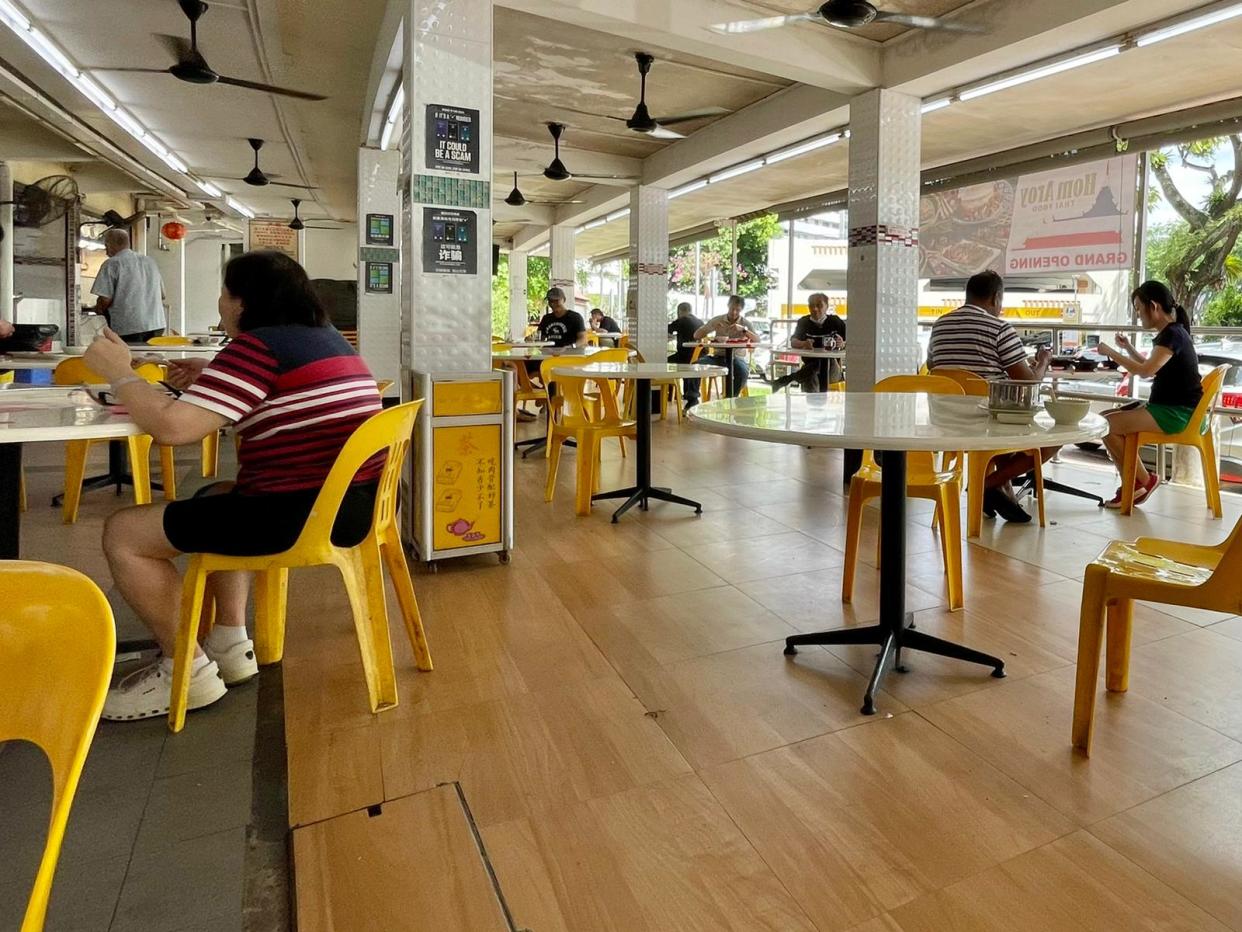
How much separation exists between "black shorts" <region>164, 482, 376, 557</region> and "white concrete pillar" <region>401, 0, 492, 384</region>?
5.88ft

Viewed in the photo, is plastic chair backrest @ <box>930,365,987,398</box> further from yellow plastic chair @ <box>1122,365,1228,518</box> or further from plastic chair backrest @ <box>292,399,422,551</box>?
plastic chair backrest @ <box>292,399,422,551</box>

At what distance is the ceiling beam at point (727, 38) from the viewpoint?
4.96 m

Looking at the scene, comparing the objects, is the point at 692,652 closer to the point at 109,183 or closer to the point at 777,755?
the point at 777,755

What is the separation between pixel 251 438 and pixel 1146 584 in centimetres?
219

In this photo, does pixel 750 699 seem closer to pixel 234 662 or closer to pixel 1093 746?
pixel 1093 746

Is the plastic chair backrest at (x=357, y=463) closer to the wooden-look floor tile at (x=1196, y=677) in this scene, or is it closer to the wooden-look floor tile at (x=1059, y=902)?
the wooden-look floor tile at (x=1059, y=902)

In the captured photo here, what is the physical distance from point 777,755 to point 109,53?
25.0 ft

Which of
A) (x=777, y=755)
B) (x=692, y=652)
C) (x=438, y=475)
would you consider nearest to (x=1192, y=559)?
(x=777, y=755)

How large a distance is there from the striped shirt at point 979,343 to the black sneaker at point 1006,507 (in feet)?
2.22

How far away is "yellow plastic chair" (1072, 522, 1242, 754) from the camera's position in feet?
5.78

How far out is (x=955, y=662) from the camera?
8.80 feet

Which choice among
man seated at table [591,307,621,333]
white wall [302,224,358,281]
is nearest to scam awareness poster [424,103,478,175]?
man seated at table [591,307,621,333]

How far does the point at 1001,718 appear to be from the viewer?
7.51 feet

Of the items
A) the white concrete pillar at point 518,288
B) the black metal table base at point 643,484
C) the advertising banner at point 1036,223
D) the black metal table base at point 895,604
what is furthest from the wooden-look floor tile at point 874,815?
the white concrete pillar at point 518,288
